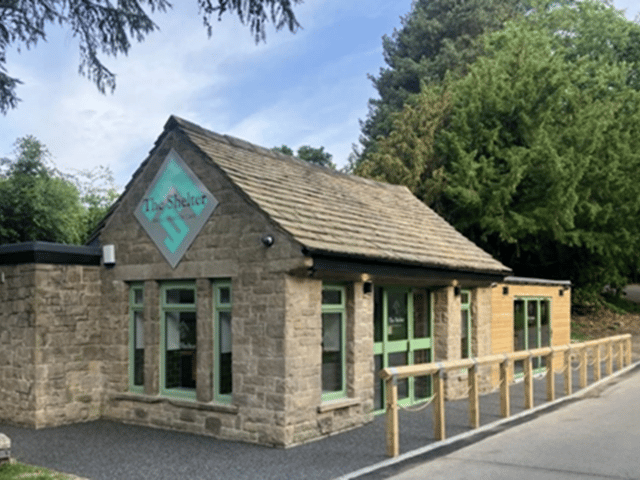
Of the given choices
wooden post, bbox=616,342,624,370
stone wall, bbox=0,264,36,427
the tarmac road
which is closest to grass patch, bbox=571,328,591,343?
wooden post, bbox=616,342,624,370

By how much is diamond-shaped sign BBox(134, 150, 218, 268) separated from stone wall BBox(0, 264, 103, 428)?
150cm

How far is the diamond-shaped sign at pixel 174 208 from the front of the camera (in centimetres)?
1059

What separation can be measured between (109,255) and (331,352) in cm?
406

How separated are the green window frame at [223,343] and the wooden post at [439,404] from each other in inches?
114

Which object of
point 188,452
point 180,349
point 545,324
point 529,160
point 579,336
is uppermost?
point 529,160

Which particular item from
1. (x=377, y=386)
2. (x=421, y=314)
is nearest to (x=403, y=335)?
(x=421, y=314)

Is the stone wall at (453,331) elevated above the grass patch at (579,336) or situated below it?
above

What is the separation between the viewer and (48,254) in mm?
11070

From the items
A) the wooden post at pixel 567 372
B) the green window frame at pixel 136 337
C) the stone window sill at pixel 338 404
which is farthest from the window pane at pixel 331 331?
the wooden post at pixel 567 372

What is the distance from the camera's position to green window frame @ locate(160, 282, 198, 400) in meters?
10.7

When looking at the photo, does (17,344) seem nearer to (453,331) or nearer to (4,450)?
(4,450)

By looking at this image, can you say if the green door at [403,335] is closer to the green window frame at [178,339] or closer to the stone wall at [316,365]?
the stone wall at [316,365]

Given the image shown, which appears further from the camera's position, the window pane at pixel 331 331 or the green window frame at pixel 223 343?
the window pane at pixel 331 331

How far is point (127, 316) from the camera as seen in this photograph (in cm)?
1146
